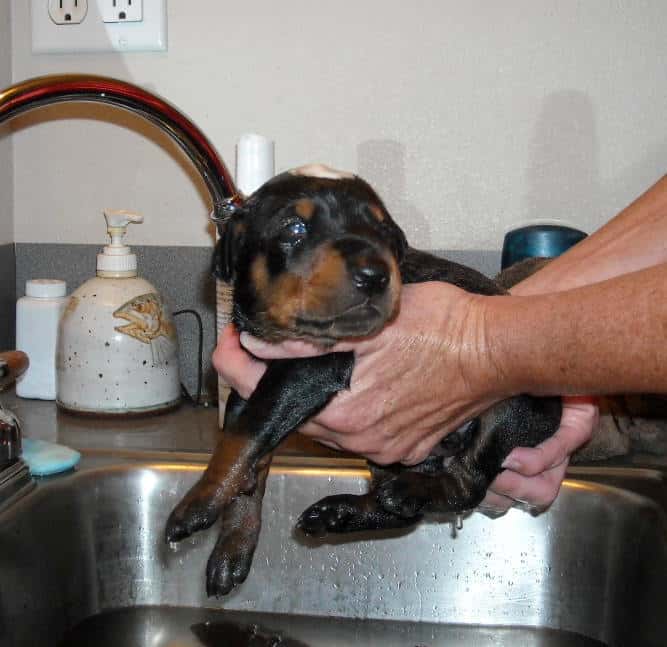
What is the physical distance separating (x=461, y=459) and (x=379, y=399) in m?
0.19

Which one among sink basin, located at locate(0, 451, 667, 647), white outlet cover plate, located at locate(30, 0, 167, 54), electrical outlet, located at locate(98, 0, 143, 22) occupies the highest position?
electrical outlet, located at locate(98, 0, 143, 22)

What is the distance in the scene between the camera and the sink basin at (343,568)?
48.1 inches

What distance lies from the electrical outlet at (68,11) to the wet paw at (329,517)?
1.01 meters

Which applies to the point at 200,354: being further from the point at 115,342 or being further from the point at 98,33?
the point at 98,33

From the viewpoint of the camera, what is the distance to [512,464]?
1161 millimetres

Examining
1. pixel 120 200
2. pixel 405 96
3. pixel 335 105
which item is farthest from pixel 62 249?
pixel 405 96

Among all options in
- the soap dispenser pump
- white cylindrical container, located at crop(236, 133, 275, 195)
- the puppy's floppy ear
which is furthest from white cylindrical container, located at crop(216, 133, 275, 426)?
the puppy's floppy ear

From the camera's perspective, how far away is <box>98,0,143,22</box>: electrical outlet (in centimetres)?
163

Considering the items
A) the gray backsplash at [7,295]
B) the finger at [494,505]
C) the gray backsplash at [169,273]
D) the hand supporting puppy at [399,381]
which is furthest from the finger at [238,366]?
the gray backsplash at [7,295]

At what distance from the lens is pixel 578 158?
5.26ft

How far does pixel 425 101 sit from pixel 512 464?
2.35 ft

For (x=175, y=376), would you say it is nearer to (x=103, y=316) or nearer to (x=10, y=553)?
(x=103, y=316)

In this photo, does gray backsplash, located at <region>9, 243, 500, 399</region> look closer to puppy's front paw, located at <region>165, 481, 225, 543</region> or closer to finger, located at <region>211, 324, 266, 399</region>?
finger, located at <region>211, 324, 266, 399</region>

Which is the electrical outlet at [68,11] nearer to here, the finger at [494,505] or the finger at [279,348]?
the finger at [279,348]
